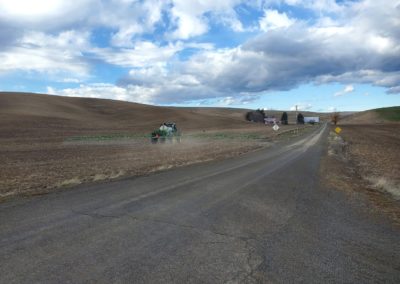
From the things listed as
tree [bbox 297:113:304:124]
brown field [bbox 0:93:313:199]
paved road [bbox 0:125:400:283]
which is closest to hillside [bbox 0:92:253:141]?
brown field [bbox 0:93:313:199]

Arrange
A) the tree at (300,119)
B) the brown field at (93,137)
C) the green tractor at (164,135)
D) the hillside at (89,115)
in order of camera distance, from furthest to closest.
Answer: the tree at (300,119)
the hillside at (89,115)
the green tractor at (164,135)
the brown field at (93,137)

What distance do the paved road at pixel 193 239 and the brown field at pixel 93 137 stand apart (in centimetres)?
400

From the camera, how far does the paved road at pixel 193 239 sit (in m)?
5.47

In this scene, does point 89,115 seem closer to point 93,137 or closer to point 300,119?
point 93,137

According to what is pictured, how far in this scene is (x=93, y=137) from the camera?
59594 millimetres

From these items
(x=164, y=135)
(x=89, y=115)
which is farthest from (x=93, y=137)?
(x=89, y=115)

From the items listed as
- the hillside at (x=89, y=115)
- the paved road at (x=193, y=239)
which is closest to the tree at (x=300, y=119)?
the hillside at (x=89, y=115)

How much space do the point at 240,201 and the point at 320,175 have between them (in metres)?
7.43

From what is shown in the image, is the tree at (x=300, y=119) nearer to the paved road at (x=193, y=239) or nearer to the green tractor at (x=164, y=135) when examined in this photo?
the green tractor at (x=164, y=135)

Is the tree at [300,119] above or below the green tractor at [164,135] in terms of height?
below

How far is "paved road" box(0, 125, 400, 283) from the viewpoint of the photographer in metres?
5.47

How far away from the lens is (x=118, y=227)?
7648 millimetres

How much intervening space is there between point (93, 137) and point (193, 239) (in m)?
54.7

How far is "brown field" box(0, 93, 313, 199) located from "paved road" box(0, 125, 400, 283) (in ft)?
13.1
